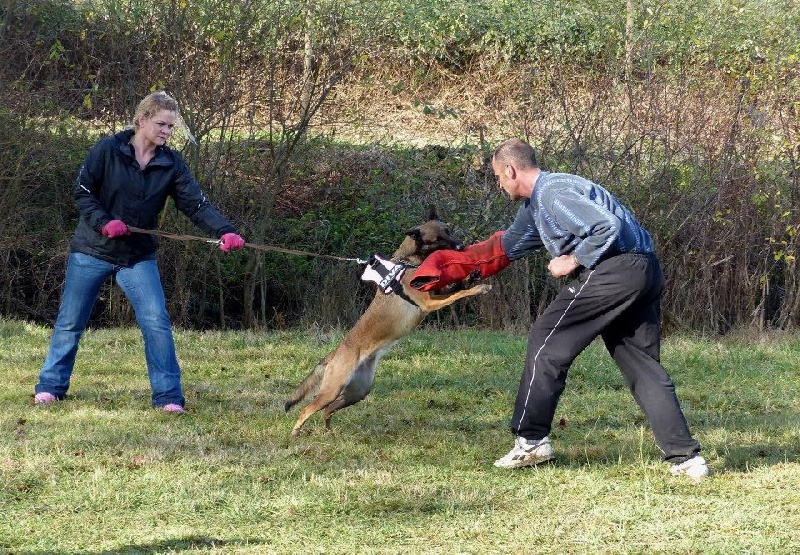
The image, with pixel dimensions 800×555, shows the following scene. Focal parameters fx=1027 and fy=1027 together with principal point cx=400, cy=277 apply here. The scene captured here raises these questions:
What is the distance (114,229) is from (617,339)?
3323 mm

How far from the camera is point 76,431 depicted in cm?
664

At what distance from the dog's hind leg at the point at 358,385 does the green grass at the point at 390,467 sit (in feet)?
0.60

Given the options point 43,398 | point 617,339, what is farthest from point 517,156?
point 43,398

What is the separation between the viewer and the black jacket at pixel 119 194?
22.8 ft

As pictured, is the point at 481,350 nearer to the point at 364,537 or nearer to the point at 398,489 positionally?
the point at 398,489

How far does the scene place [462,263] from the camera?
20.4 feet

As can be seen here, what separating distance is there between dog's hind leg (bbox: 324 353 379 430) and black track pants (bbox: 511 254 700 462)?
4.87 ft

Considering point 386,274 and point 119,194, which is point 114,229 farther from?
point 386,274

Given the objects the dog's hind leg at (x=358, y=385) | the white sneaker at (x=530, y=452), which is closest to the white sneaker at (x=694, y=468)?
the white sneaker at (x=530, y=452)

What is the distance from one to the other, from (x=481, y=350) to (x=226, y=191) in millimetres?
4126

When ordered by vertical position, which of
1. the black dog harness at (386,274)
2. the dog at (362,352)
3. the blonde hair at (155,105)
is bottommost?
the dog at (362,352)

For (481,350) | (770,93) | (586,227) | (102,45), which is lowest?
(481,350)

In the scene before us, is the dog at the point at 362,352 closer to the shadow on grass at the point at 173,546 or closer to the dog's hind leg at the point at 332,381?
the dog's hind leg at the point at 332,381

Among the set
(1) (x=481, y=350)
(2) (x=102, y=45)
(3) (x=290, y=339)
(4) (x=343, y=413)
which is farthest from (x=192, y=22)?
(4) (x=343, y=413)
